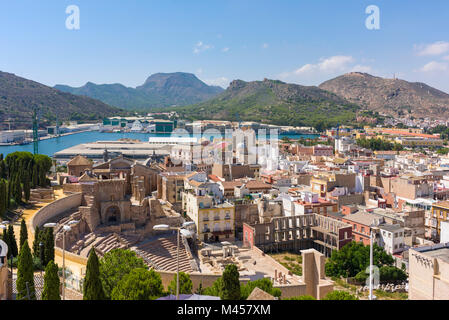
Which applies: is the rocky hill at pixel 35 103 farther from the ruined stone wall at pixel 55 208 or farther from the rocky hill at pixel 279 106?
the ruined stone wall at pixel 55 208

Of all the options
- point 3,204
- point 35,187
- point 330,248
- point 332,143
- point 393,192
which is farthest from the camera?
point 332,143

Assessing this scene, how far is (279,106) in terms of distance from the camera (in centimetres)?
12988

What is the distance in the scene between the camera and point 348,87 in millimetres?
169875

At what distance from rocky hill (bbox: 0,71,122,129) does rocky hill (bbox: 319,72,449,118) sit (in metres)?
96.9

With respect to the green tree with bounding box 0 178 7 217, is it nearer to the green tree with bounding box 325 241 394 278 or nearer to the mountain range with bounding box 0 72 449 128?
the green tree with bounding box 325 241 394 278

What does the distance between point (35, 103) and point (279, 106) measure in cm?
7283

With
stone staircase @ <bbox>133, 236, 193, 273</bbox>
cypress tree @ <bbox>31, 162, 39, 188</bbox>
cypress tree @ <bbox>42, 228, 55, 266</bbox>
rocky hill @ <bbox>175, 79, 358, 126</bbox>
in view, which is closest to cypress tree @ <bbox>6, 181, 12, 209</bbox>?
cypress tree @ <bbox>31, 162, 39, 188</bbox>

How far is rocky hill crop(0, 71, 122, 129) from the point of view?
9494 cm

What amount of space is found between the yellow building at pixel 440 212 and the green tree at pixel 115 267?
18342mm

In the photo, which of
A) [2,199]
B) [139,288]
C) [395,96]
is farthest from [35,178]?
[395,96]

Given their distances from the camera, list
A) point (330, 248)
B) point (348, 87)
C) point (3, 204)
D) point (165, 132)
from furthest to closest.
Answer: point (348, 87), point (165, 132), point (330, 248), point (3, 204)
